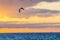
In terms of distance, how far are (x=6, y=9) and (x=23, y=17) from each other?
14 centimetres

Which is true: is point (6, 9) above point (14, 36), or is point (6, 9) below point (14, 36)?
above

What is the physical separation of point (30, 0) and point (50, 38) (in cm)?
33

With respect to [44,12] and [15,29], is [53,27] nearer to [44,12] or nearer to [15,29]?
[44,12]

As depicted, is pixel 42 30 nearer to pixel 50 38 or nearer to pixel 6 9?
pixel 50 38

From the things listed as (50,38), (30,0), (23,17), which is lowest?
(50,38)

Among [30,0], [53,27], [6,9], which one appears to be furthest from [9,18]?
[53,27]

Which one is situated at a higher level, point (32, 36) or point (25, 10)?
point (25, 10)

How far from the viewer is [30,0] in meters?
1.02

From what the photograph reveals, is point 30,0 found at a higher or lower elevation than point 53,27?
higher

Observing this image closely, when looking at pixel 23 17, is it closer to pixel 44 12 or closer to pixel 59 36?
pixel 44 12

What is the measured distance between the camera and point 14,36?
1036mm

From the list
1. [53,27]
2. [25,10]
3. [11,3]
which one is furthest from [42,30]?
[11,3]

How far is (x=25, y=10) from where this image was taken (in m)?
1.03

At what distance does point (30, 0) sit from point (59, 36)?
0.36 meters
